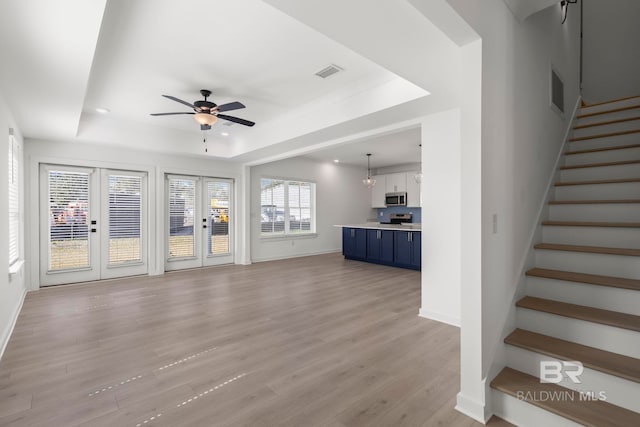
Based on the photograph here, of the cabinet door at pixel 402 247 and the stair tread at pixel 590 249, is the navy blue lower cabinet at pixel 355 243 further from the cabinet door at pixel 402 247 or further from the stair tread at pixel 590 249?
the stair tread at pixel 590 249

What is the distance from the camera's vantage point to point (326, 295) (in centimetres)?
471

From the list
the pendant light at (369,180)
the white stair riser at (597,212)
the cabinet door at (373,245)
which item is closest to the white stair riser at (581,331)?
the white stair riser at (597,212)

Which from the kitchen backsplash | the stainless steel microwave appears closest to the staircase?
the stainless steel microwave

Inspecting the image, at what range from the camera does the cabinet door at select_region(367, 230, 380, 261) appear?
23.9ft

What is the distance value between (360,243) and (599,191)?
5.24m

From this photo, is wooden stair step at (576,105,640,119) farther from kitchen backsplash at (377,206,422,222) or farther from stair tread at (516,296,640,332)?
kitchen backsplash at (377,206,422,222)

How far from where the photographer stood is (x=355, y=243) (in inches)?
310

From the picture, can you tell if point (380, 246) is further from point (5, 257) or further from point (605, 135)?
point (5, 257)

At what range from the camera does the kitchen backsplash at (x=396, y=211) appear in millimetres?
A: 9445

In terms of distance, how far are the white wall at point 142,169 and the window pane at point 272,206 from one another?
27.0 inches

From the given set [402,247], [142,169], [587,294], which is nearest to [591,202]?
[587,294]

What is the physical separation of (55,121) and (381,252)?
6.30 metres

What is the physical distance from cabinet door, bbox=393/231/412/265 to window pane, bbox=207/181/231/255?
4.04 m

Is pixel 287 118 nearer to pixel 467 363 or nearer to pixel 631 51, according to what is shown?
pixel 467 363
